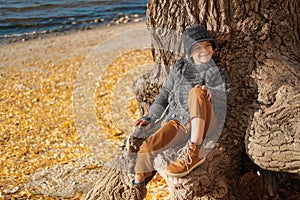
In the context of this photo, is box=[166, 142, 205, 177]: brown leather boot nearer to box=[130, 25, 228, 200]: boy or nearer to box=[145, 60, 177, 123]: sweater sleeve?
box=[130, 25, 228, 200]: boy

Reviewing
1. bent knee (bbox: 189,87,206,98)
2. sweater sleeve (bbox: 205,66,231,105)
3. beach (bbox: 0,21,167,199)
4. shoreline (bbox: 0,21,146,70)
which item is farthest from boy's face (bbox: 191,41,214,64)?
shoreline (bbox: 0,21,146,70)

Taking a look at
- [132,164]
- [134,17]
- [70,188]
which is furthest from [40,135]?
[134,17]

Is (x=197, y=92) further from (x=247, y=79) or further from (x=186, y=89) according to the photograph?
(x=247, y=79)

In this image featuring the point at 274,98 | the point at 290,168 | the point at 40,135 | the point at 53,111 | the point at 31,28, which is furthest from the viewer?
the point at 31,28

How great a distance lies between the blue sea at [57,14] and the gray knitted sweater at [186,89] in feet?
44.1

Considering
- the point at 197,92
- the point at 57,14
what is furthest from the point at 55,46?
the point at 197,92

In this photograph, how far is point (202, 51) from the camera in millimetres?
3848

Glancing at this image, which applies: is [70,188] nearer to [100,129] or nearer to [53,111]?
[100,129]

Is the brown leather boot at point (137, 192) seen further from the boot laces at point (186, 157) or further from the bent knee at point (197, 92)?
the bent knee at point (197, 92)

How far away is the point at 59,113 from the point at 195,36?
4440mm

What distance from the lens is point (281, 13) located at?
4000mm

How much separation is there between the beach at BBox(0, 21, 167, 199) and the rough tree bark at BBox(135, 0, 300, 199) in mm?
1269

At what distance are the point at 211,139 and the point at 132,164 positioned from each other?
0.80 m

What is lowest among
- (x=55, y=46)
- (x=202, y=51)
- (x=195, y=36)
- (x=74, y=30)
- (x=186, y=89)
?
(x=55, y=46)
